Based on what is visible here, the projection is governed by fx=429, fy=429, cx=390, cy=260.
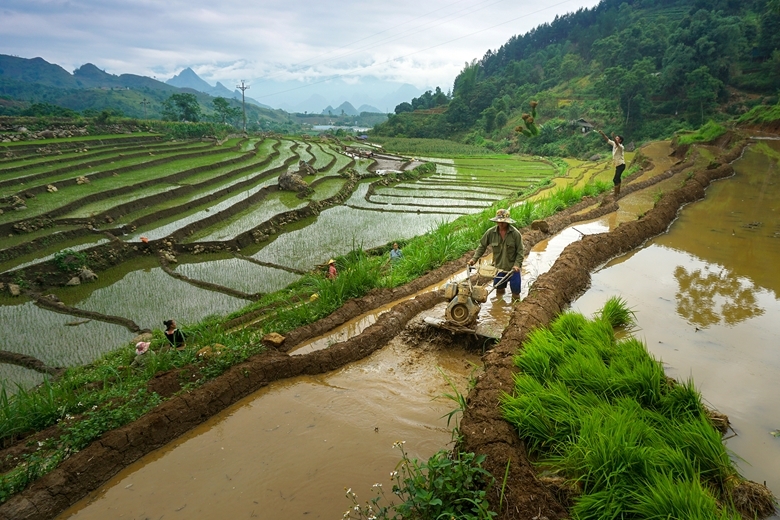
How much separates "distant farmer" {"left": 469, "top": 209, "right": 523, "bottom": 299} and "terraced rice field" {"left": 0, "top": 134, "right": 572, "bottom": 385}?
624 cm

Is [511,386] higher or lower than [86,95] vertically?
lower

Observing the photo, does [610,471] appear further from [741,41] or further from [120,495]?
[741,41]

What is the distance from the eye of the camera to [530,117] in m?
9.38

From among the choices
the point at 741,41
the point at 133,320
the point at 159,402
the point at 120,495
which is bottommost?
the point at 133,320

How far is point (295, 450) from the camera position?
4.15 metres

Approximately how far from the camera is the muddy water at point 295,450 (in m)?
3.61

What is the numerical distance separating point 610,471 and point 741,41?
157 ft

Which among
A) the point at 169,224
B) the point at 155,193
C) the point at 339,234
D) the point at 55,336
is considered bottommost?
the point at 55,336

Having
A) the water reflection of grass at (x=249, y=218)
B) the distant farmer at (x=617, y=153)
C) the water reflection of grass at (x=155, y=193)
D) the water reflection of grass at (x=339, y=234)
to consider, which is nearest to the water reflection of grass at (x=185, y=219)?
the water reflection of grass at (x=249, y=218)

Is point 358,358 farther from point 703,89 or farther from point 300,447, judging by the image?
point 703,89

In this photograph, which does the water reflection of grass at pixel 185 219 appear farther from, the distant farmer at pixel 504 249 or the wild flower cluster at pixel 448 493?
the wild flower cluster at pixel 448 493

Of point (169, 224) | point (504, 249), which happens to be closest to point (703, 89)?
point (504, 249)

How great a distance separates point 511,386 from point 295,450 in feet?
7.10

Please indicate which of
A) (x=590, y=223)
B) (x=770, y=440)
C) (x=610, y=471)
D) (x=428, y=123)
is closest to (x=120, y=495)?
(x=610, y=471)
